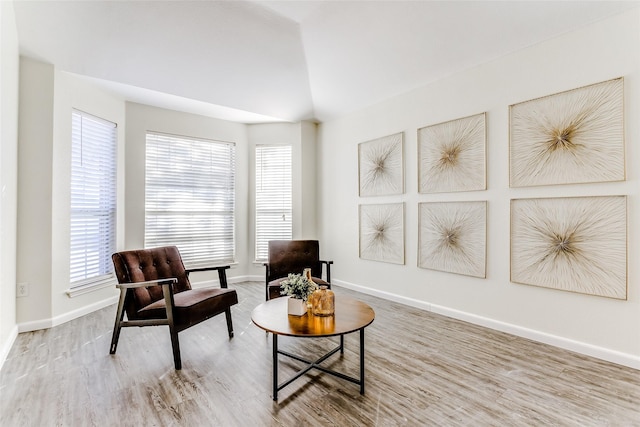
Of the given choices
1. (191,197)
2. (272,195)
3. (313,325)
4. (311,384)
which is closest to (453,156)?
(313,325)

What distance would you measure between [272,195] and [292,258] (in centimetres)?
174

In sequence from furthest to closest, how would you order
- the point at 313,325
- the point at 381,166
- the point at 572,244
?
the point at 381,166, the point at 572,244, the point at 313,325

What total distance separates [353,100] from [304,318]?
328 cm

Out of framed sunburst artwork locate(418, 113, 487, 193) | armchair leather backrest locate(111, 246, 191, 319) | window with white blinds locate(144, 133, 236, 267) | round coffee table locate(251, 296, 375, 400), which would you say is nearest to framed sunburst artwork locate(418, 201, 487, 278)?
framed sunburst artwork locate(418, 113, 487, 193)

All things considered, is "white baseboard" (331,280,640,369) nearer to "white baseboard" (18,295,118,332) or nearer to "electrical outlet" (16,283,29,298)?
"white baseboard" (18,295,118,332)

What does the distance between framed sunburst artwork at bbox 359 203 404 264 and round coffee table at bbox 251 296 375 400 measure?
173 centimetres

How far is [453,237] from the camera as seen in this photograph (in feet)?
11.4

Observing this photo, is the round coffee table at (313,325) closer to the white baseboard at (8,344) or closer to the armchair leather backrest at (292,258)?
the armchair leather backrest at (292,258)

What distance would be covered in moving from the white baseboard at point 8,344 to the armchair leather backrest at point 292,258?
2.35m

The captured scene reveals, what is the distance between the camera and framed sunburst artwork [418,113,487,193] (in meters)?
3.26

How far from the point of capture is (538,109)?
9.31ft

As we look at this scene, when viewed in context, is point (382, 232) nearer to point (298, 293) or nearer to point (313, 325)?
point (298, 293)

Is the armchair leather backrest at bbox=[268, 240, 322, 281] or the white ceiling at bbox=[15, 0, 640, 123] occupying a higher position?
the white ceiling at bbox=[15, 0, 640, 123]

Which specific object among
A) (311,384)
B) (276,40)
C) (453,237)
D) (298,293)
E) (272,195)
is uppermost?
(276,40)
